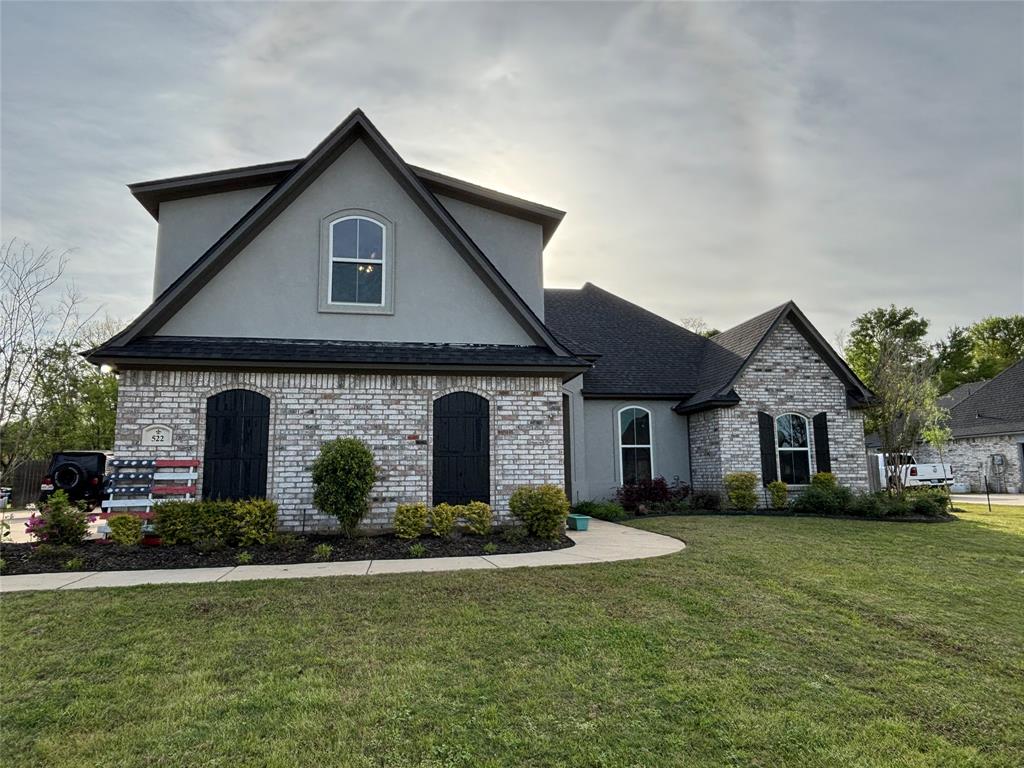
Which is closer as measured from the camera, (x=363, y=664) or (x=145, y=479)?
(x=363, y=664)

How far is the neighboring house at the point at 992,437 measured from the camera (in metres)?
25.7

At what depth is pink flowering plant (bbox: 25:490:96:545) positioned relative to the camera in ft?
28.1

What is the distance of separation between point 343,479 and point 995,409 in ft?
105

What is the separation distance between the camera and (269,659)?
14.5 feet

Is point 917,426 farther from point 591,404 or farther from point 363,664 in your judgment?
point 363,664

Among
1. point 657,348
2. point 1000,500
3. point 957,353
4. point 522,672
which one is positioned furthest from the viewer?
point 957,353

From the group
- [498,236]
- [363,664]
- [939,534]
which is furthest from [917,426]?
[363,664]

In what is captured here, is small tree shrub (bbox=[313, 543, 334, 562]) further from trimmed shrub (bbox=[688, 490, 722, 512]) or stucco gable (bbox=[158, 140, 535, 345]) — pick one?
trimmed shrub (bbox=[688, 490, 722, 512])

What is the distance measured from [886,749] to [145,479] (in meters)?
10.3

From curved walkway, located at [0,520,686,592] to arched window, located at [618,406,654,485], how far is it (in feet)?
21.5

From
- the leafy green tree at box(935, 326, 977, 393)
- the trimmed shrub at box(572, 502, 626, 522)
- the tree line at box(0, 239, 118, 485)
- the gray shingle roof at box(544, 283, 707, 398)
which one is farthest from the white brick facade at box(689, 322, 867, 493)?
the leafy green tree at box(935, 326, 977, 393)

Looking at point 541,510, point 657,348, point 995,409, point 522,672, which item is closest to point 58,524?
point 541,510

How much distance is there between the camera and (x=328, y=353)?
33.1 ft

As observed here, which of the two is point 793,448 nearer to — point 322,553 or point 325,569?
point 322,553
